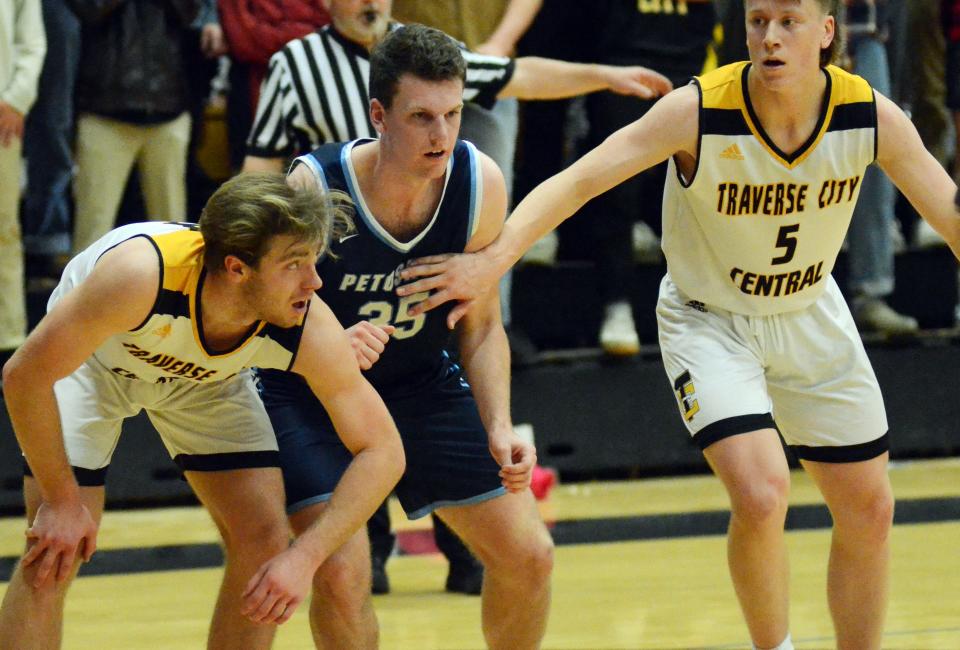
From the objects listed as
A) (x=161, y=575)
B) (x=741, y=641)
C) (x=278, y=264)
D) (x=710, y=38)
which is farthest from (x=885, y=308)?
(x=278, y=264)

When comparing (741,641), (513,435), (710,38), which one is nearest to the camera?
(513,435)

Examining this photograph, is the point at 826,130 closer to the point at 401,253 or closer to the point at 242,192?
the point at 401,253

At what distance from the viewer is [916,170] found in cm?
432

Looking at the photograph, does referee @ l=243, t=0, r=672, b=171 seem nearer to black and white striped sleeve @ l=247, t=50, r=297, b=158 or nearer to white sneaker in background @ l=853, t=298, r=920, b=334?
black and white striped sleeve @ l=247, t=50, r=297, b=158

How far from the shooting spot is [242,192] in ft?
12.3

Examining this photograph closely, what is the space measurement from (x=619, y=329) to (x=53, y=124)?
8.76 ft

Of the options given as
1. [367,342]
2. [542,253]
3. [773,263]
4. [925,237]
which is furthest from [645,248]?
[367,342]

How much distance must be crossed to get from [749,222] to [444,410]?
97 centimetres

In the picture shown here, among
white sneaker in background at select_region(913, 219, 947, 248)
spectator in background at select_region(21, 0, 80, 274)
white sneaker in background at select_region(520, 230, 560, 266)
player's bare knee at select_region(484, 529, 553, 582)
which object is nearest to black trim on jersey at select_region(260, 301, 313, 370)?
player's bare knee at select_region(484, 529, 553, 582)

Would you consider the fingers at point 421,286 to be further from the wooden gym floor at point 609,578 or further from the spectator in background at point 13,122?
the spectator in background at point 13,122

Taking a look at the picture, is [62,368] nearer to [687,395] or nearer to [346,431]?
[346,431]

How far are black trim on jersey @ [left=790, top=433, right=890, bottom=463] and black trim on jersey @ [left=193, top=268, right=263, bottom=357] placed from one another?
5.14 feet

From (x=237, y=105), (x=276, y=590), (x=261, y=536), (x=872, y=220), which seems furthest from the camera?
(x=872, y=220)

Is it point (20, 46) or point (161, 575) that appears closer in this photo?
point (161, 575)
